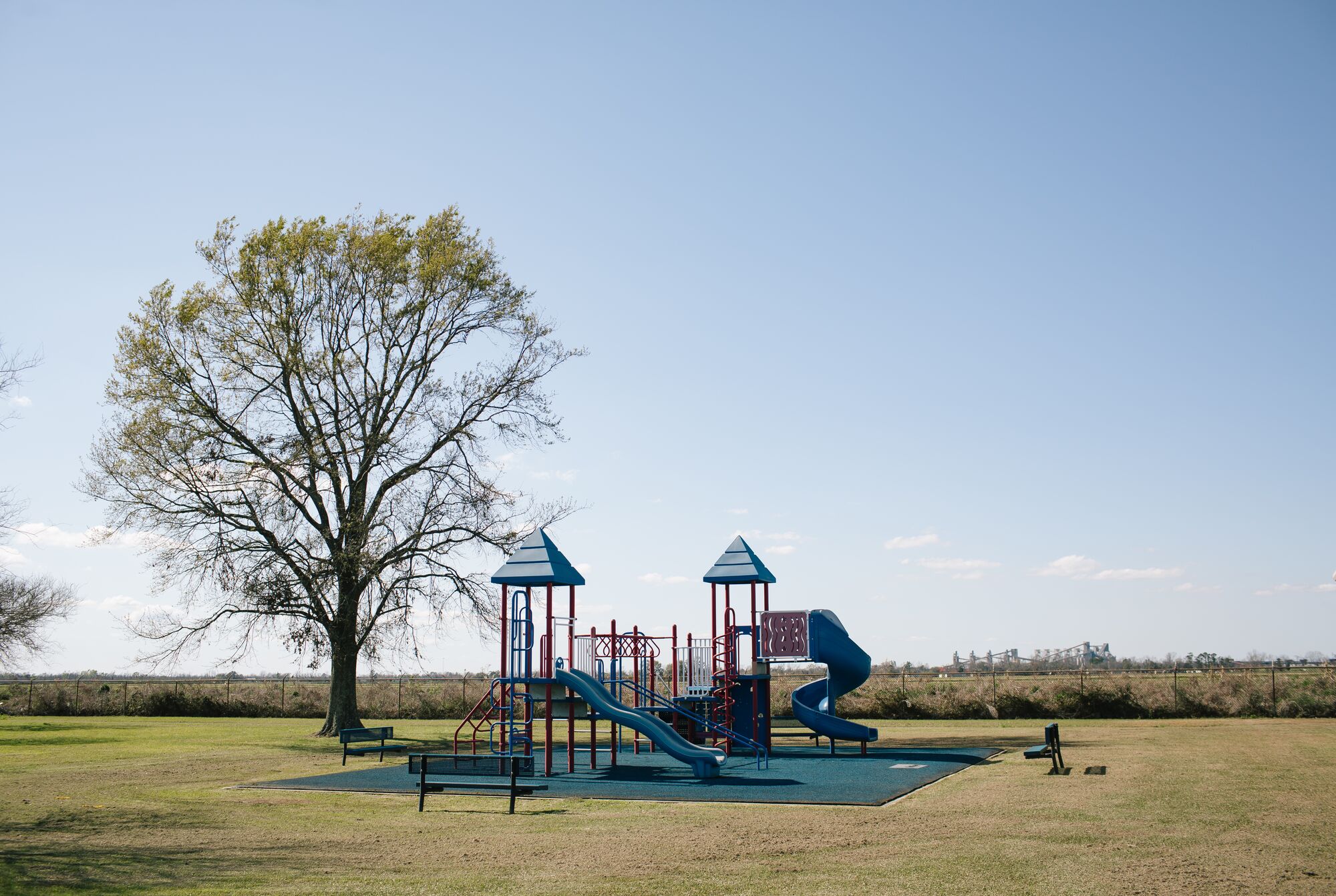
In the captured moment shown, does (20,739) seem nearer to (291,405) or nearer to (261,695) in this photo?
(291,405)

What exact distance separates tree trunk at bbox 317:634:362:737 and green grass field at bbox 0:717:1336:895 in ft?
35.3

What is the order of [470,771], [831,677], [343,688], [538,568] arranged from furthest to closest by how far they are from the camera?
[343,688] < [831,677] < [538,568] < [470,771]

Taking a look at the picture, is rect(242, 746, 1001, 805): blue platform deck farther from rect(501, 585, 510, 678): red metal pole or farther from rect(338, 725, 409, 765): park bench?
rect(501, 585, 510, 678): red metal pole

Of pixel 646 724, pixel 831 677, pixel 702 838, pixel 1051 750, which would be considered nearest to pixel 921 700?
pixel 831 677

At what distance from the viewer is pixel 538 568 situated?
21.4 meters

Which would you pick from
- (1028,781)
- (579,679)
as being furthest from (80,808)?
(1028,781)

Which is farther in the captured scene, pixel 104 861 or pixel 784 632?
pixel 784 632

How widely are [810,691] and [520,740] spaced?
27.1 feet

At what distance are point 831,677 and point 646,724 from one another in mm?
8052

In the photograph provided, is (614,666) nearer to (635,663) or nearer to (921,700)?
(635,663)

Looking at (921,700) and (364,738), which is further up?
(364,738)

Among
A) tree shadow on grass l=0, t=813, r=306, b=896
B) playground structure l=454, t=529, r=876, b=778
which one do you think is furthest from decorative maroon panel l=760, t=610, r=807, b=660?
tree shadow on grass l=0, t=813, r=306, b=896

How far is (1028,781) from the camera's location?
17.5 metres

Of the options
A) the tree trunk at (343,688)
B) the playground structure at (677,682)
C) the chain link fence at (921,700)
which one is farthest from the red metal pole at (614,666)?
the chain link fence at (921,700)
